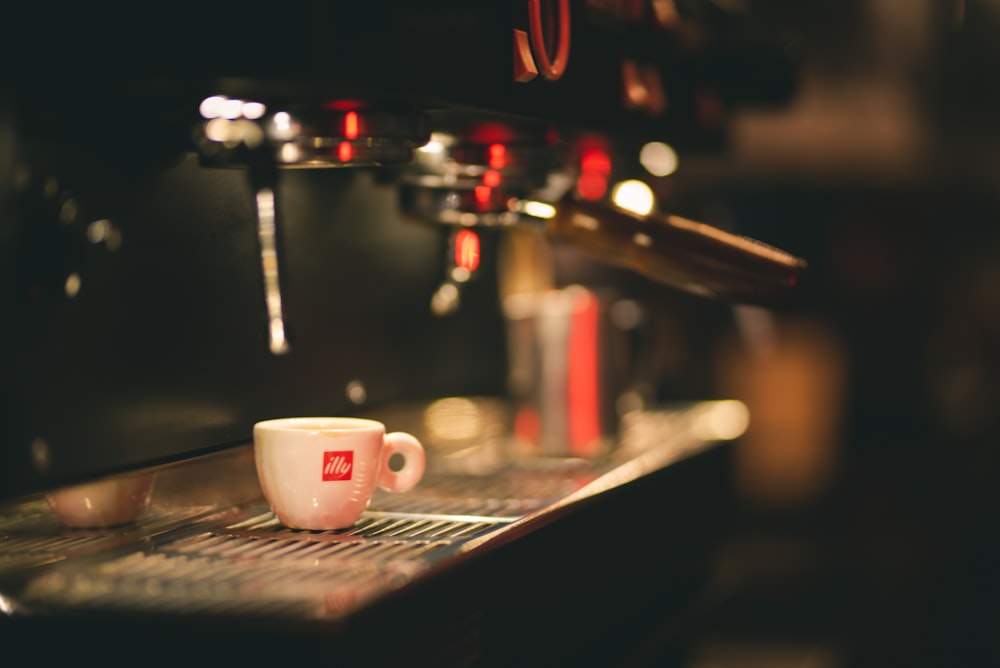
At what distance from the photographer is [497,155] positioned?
57.2 inches

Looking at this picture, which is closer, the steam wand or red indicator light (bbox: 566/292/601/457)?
Result: the steam wand

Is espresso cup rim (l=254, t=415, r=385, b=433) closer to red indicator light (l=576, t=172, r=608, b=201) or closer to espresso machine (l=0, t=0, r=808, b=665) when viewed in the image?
espresso machine (l=0, t=0, r=808, b=665)

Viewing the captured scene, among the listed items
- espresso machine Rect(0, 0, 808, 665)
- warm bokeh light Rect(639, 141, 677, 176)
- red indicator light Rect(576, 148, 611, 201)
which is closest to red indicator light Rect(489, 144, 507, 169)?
espresso machine Rect(0, 0, 808, 665)

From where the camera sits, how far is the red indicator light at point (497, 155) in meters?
1.45

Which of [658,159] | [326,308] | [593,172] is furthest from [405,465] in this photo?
[658,159]

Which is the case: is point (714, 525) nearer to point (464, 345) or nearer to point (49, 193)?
point (464, 345)

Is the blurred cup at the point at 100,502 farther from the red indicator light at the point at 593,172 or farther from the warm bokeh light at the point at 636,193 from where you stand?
the warm bokeh light at the point at 636,193

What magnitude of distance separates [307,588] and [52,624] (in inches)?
7.3

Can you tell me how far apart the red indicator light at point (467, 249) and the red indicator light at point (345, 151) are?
56cm

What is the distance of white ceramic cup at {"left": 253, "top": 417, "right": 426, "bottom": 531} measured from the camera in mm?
1115

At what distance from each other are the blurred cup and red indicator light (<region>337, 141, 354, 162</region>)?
37cm

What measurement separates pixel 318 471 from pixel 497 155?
511mm

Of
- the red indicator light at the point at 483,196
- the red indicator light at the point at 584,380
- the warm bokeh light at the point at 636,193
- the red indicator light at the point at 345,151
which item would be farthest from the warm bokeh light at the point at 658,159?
the red indicator light at the point at 345,151

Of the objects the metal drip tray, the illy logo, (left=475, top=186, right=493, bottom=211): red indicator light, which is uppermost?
(left=475, top=186, right=493, bottom=211): red indicator light
